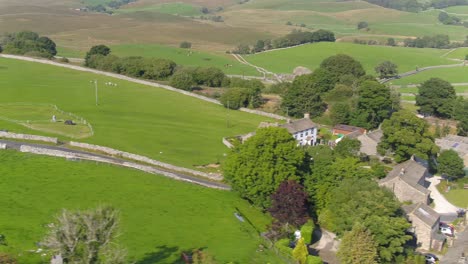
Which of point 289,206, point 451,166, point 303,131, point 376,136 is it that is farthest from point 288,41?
point 289,206

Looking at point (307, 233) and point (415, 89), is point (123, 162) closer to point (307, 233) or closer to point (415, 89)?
point (307, 233)

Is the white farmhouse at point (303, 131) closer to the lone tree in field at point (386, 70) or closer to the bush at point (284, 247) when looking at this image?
the bush at point (284, 247)

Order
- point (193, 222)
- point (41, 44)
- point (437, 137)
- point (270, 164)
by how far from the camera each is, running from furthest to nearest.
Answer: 1. point (41, 44)
2. point (437, 137)
3. point (270, 164)
4. point (193, 222)

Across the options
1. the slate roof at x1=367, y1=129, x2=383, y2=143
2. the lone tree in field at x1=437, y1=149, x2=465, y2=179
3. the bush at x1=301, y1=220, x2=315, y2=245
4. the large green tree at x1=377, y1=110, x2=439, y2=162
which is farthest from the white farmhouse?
the bush at x1=301, y1=220, x2=315, y2=245

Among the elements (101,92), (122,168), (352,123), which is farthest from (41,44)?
(122,168)

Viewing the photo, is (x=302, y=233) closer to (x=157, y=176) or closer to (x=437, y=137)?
(x=157, y=176)

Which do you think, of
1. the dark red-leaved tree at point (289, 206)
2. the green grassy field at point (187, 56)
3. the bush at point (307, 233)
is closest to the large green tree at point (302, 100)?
the dark red-leaved tree at point (289, 206)

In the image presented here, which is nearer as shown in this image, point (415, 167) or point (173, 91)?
point (415, 167)

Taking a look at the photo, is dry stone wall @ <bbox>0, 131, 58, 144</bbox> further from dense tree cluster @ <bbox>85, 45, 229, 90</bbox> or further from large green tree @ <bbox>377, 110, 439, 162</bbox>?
dense tree cluster @ <bbox>85, 45, 229, 90</bbox>
